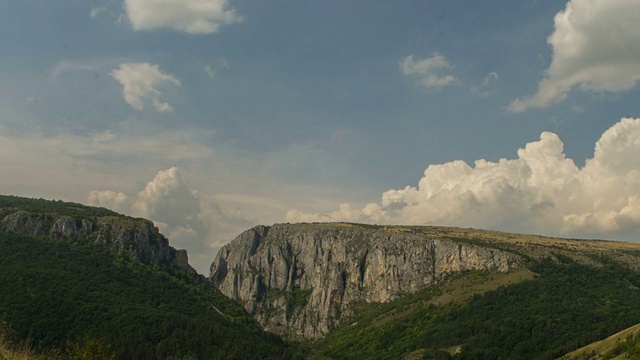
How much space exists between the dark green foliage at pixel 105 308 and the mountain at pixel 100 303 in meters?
0.25

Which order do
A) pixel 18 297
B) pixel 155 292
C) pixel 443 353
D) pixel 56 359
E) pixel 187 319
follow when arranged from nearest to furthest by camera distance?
pixel 56 359, pixel 18 297, pixel 187 319, pixel 155 292, pixel 443 353

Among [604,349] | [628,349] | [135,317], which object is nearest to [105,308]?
[135,317]

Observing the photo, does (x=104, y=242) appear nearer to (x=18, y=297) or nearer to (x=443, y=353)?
(x=18, y=297)

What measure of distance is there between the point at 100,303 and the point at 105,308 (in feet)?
10.6

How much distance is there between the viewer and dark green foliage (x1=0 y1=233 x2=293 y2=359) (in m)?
130

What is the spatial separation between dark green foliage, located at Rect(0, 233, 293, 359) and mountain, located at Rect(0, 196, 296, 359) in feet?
0.82

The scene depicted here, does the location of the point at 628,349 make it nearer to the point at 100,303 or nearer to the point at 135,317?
the point at 135,317

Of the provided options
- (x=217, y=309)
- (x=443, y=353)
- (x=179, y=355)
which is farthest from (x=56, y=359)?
(x=443, y=353)

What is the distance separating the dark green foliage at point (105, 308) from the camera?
130 metres

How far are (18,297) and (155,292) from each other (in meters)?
50.5

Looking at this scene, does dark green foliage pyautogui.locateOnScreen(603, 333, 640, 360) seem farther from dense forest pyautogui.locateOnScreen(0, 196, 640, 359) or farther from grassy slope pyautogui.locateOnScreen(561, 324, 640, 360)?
dense forest pyautogui.locateOnScreen(0, 196, 640, 359)

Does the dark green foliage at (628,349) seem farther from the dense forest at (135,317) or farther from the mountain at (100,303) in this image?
the mountain at (100,303)

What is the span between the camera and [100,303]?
148 m

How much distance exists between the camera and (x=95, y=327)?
135 metres
